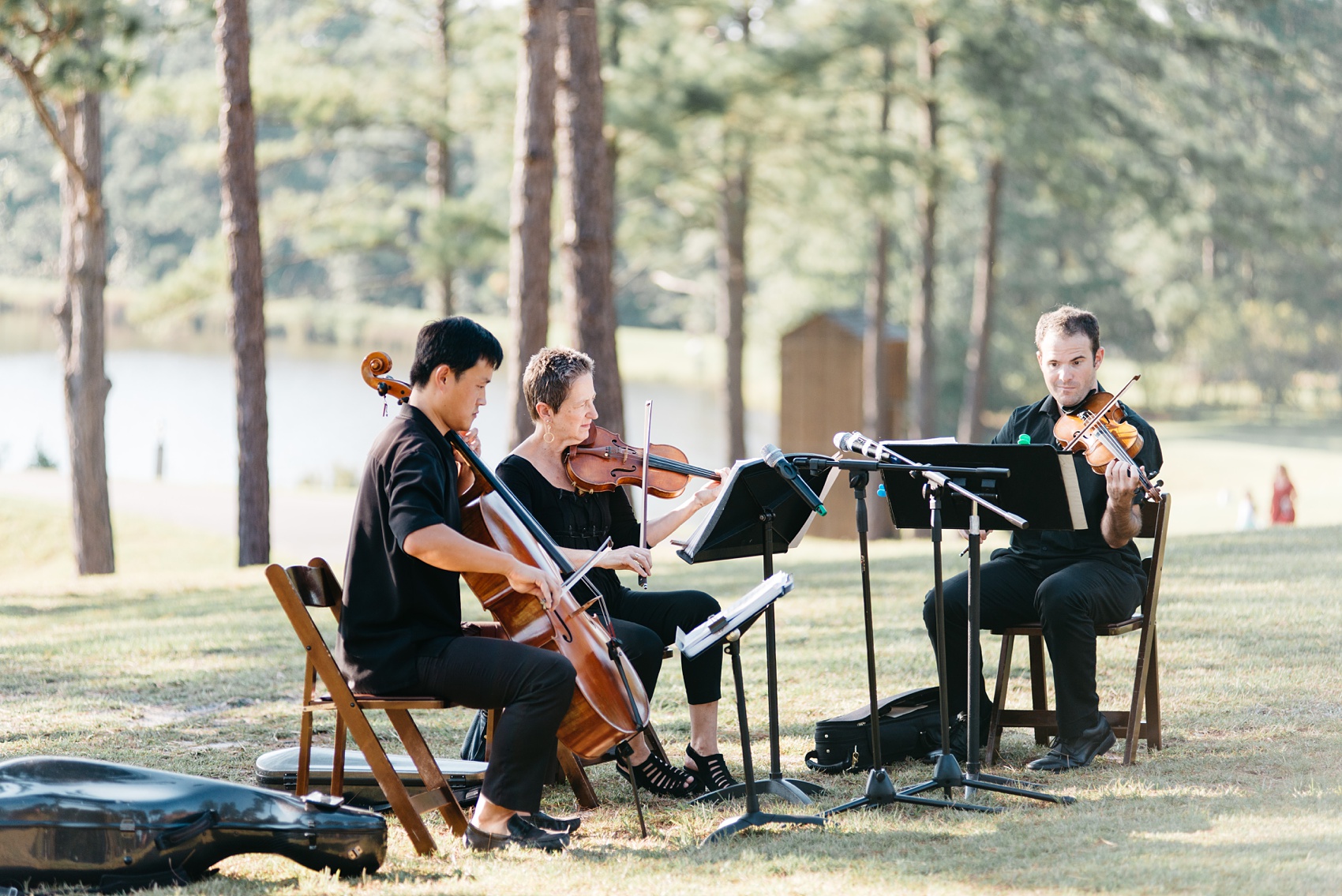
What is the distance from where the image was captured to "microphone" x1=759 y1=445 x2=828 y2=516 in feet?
12.9

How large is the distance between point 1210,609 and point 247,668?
16.8ft

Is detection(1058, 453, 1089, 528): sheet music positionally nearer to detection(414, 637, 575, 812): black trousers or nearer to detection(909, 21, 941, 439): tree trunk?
detection(414, 637, 575, 812): black trousers

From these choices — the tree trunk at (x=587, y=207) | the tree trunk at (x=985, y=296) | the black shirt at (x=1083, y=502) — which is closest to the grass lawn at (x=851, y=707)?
the black shirt at (x=1083, y=502)

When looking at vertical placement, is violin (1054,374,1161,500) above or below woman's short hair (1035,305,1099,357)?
below

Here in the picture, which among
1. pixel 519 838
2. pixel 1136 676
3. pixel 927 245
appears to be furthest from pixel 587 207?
pixel 927 245

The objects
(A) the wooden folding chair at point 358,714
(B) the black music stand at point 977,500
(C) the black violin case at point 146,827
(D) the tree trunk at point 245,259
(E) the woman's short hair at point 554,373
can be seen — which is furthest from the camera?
(D) the tree trunk at point 245,259

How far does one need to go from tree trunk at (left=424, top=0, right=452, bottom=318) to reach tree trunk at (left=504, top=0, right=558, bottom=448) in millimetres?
6865

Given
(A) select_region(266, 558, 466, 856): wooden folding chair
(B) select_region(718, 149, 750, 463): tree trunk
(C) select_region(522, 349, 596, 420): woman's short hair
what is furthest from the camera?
(B) select_region(718, 149, 750, 463): tree trunk

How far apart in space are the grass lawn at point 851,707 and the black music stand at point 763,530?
0.20 m

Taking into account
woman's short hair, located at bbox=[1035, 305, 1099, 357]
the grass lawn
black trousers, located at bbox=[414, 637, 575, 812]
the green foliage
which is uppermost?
the green foliage

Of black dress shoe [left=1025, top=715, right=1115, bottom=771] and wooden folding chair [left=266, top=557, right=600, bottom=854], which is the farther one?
black dress shoe [left=1025, top=715, right=1115, bottom=771]

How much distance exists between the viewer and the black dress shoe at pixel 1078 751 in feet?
15.3

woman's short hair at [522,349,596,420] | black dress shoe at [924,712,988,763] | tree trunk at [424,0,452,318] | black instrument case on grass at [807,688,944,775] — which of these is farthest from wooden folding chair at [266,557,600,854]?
tree trunk at [424,0,452,318]

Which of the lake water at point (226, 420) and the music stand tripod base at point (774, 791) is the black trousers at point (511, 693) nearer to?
the music stand tripod base at point (774, 791)
